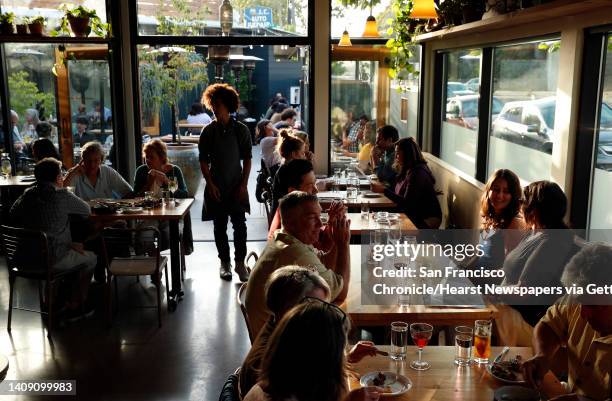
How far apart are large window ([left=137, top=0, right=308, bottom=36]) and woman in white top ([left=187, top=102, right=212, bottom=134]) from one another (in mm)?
1003

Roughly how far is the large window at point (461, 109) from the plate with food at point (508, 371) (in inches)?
177

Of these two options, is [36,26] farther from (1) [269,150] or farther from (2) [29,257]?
(2) [29,257]

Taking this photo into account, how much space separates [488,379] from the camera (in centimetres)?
235

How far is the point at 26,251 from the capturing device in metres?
4.74

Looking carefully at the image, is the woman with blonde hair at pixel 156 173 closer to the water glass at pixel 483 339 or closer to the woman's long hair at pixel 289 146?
the woman's long hair at pixel 289 146

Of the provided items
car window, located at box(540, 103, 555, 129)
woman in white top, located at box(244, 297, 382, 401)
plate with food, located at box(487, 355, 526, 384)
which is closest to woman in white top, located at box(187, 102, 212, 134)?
car window, located at box(540, 103, 555, 129)

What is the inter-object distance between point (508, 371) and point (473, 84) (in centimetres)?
491

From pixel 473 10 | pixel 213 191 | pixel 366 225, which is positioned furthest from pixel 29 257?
pixel 473 10

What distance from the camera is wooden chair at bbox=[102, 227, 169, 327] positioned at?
16.0ft

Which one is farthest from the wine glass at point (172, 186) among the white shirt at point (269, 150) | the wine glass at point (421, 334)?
the wine glass at point (421, 334)

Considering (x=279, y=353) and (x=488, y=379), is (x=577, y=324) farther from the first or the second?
(x=279, y=353)

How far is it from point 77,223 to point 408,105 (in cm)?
493

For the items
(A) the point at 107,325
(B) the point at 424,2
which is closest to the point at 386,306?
(A) the point at 107,325

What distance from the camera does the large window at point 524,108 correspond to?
4910mm
